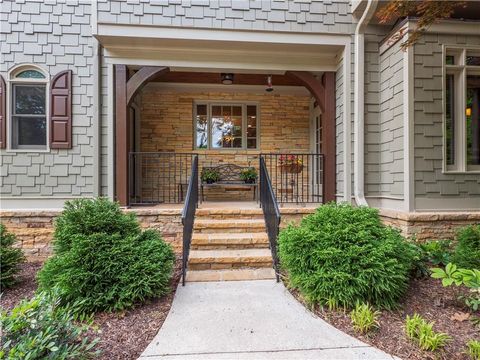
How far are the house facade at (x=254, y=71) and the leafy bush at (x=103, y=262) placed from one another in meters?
1.43

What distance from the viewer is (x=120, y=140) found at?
4.70 metres

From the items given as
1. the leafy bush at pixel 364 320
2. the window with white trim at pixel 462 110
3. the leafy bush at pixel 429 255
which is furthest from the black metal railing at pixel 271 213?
the window with white trim at pixel 462 110

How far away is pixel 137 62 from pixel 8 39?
1.94 meters

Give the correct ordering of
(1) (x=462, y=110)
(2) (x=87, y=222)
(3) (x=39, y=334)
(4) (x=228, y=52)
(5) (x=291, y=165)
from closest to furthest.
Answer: (3) (x=39, y=334) < (2) (x=87, y=222) < (1) (x=462, y=110) < (4) (x=228, y=52) < (5) (x=291, y=165)

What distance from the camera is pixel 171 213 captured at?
456 cm

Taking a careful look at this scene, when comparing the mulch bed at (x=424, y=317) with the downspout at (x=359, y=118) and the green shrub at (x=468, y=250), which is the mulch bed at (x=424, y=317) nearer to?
the green shrub at (x=468, y=250)

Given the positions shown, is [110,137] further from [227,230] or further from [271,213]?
[271,213]

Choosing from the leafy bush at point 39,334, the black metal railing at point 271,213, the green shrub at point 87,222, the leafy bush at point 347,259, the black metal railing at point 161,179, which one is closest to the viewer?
the leafy bush at point 39,334

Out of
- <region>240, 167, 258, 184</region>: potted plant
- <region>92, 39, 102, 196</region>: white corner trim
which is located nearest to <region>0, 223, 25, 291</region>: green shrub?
<region>92, 39, 102, 196</region>: white corner trim

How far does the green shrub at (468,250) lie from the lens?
3.24 m

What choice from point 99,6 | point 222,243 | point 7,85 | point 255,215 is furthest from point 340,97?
point 7,85

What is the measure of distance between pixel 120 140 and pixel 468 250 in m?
5.09

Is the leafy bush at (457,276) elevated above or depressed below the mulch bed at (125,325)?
above

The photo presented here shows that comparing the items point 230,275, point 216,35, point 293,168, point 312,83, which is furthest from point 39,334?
point 293,168
